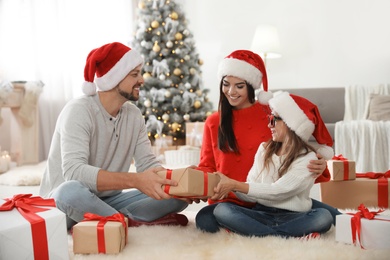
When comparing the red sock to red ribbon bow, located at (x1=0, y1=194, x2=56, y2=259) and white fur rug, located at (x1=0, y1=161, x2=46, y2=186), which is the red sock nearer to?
red ribbon bow, located at (x1=0, y1=194, x2=56, y2=259)

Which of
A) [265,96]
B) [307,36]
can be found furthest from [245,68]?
[307,36]

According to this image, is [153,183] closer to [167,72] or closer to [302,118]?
[302,118]

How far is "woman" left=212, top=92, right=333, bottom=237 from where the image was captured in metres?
1.83

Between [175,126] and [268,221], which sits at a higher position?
[175,126]

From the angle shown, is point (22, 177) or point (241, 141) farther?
point (22, 177)

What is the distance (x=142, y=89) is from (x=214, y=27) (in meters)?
1.51

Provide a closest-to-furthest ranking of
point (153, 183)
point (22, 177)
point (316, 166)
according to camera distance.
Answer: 1. point (153, 183)
2. point (316, 166)
3. point (22, 177)

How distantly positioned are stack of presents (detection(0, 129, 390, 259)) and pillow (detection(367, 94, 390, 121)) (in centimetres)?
273

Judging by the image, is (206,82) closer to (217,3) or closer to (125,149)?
(217,3)

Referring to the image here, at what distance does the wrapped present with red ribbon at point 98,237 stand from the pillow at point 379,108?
324cm

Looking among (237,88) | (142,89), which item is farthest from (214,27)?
(237,88)

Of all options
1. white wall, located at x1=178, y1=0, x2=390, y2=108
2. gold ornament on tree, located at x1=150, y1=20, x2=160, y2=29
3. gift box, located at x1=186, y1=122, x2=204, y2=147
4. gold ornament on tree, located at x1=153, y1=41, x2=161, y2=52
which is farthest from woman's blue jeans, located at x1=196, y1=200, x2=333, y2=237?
white wall, located at x1=178, y1=0, x2=390, y2=108

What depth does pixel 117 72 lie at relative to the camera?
2092 millimetres

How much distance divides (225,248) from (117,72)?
911mm
